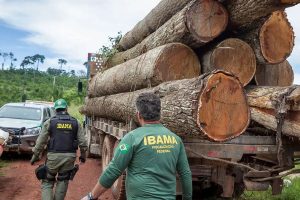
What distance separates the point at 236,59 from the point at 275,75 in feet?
3.87

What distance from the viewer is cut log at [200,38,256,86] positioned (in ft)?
21.2

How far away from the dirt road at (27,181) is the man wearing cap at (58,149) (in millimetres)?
1625

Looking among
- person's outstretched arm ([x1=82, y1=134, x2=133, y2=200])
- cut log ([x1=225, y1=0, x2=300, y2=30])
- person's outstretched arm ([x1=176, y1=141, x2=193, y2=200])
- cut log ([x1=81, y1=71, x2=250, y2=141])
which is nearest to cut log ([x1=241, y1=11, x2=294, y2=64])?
cut log ([x1=225, y1=0, x2=300, y2=30])

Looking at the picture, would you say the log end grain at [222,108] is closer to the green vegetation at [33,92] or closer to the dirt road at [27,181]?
the dirt road at [27,181]

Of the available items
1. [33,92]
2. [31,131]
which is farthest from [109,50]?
[33,92]

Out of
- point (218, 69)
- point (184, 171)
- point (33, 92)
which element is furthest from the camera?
point (33, 92)

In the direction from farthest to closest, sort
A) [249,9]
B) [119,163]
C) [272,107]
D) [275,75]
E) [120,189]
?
[275,75] → [120,189] → [249,9] → [272,107] → [119,163]

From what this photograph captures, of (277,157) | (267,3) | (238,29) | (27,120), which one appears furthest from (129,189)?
(27,120)

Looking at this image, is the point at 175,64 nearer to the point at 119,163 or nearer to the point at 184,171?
the point at 184,171

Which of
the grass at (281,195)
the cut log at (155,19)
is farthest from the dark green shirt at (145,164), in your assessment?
the grass at (281,195)

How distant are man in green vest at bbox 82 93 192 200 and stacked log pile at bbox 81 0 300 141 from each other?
1064mm

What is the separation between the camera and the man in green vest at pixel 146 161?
3477 millimetres

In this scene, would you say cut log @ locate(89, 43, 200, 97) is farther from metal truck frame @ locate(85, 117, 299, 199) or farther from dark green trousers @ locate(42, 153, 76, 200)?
dark green trousers @ locate(42, 153, 76, 200)

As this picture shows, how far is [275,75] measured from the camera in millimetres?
7371
